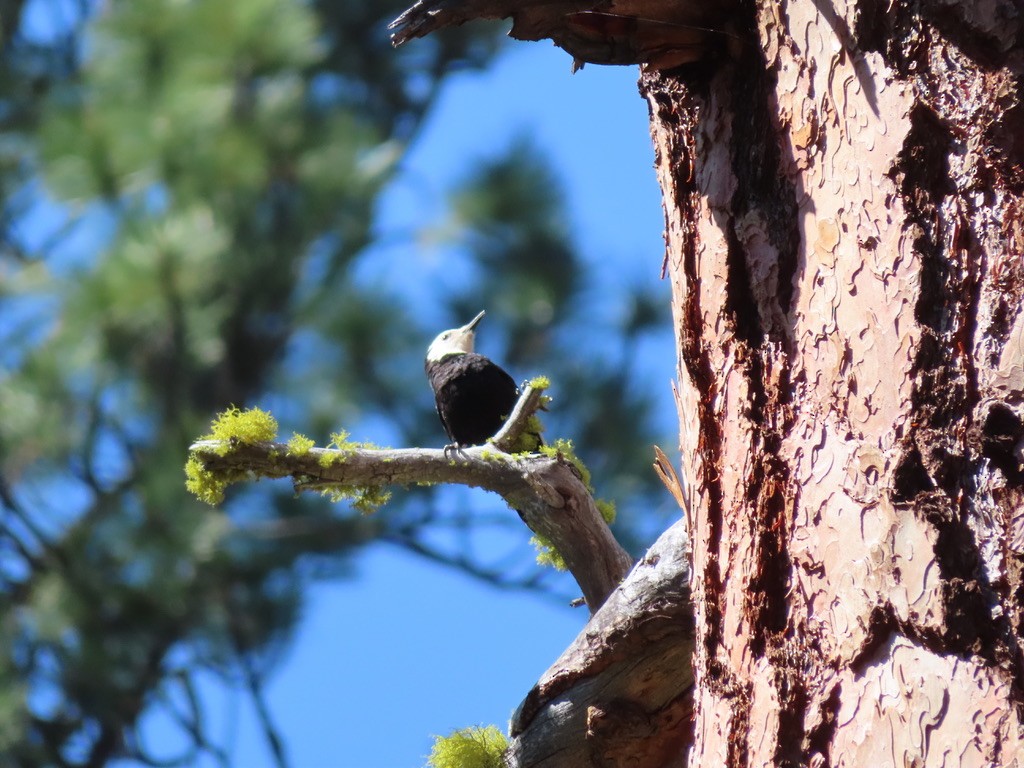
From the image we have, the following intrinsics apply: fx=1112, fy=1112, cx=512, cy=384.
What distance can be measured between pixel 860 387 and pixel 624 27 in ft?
1.73

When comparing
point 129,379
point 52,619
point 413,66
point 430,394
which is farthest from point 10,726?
point 413,66

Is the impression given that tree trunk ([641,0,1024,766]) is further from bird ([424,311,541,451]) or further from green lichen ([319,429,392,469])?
bird ([424,311,541,451])

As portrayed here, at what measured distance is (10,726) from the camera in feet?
18.4

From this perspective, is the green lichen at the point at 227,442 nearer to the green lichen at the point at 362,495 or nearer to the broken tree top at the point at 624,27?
the green lichen at the point at 362,495

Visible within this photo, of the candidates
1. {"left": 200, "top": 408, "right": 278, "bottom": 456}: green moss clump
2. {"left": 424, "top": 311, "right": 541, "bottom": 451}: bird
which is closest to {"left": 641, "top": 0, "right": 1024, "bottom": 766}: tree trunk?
{"left": 200, "top": 408, "right": 278, "bottom": 456}: green moss clump

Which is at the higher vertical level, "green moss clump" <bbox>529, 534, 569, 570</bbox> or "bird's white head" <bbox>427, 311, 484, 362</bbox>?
"bird's white head" <bbox>427, 311, 484, 362</bbox>

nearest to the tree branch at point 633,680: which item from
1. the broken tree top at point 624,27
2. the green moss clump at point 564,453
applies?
the green moss clump at point 564,453

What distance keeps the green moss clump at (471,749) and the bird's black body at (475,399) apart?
203 cm

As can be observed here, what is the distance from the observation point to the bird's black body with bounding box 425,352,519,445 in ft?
13.6

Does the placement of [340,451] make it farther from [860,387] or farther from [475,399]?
[475,399]

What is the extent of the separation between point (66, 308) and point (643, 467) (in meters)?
3.22

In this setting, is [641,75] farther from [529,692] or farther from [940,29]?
[529,692]

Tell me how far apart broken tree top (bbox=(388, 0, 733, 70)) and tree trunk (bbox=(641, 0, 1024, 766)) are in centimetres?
5

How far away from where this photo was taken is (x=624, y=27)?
4.36 ft
